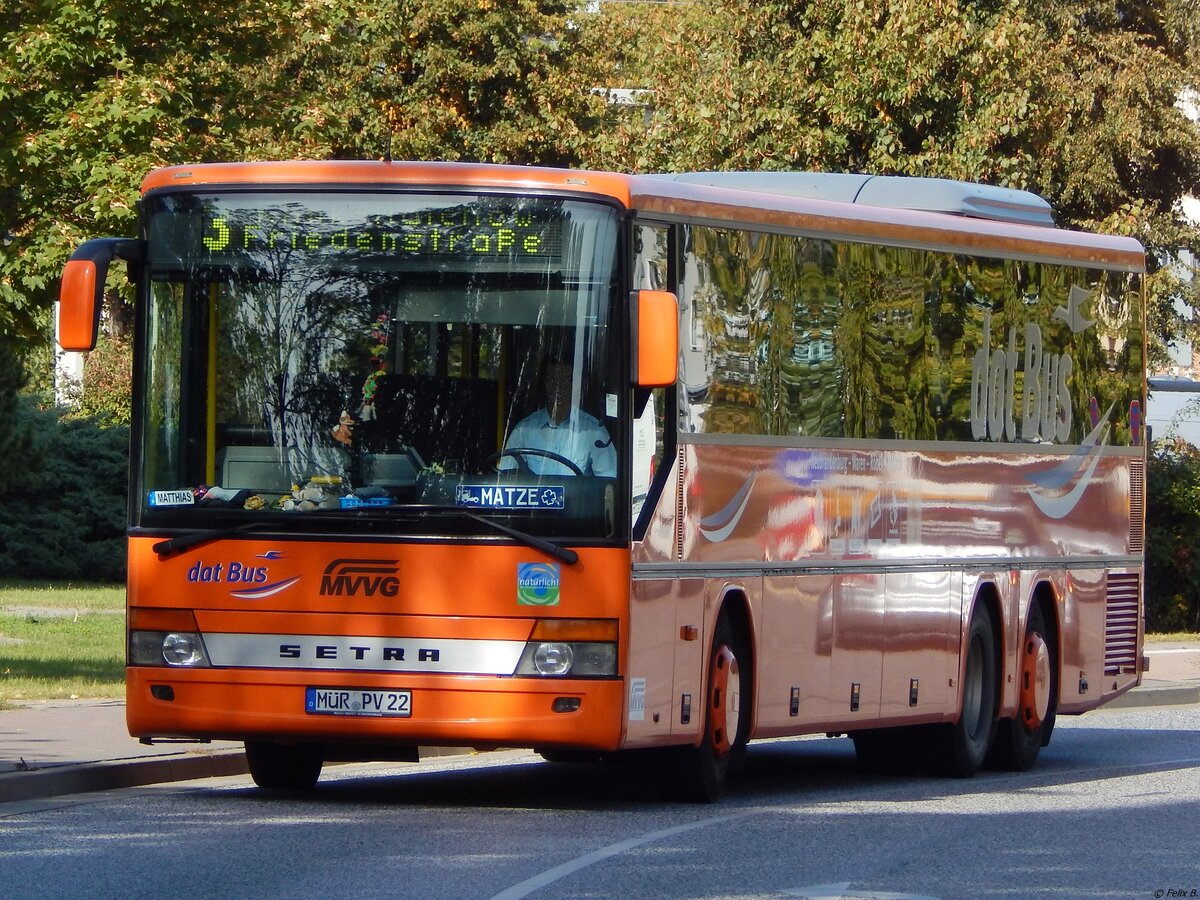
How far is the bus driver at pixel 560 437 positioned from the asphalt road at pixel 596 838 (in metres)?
1.75

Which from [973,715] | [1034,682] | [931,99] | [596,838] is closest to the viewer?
[596,838]

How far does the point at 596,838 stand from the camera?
35.4ft

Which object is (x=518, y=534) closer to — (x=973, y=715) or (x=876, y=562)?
(x=876, y=562)

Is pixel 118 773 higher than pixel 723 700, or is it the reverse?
pixel 723 700

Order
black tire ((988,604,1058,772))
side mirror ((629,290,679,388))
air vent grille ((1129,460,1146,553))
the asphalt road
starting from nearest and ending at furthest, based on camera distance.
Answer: the asphalt road < side mirror ((629,290,679,388)) < black tire ((988,604,1058,772)) < air vent grille ((1129,460,1146,553))

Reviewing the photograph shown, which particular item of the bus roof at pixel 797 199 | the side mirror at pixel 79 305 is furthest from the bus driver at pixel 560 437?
the side mirror at pixel 79 305

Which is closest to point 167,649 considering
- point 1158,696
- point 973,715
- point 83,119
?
point 973,715

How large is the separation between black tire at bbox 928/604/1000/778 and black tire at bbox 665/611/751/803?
2.99 m

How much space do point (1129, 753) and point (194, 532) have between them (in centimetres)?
865

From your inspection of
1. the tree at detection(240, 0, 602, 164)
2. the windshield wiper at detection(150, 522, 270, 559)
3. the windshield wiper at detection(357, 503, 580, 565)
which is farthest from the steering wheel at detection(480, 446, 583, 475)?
the tree at detection(240, 0, 602, 164)

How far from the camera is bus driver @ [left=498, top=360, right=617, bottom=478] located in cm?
1141

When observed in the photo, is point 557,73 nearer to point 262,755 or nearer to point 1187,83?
point 1187,83

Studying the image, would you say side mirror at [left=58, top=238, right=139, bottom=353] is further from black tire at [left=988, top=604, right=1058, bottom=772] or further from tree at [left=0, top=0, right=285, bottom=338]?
tree at [left=0, top=0, right=285, bottom=338]

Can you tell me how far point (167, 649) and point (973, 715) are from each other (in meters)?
6.24
